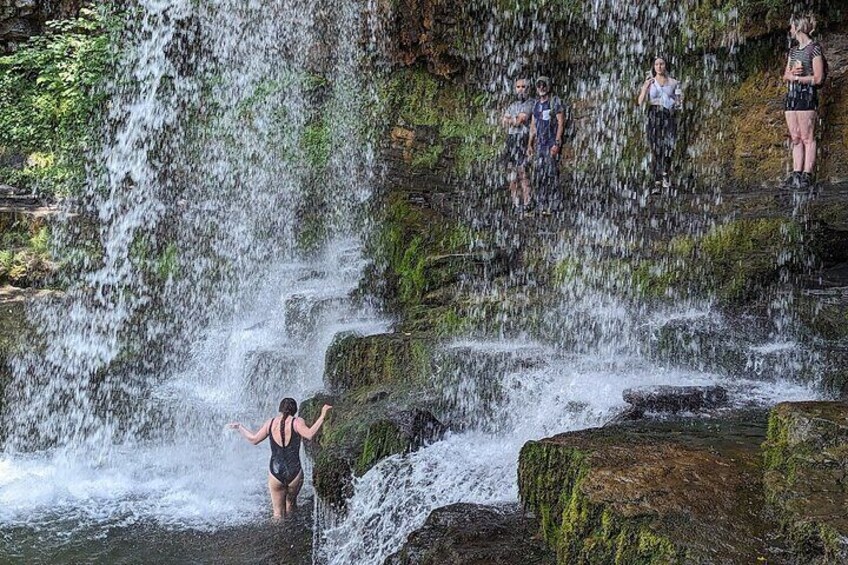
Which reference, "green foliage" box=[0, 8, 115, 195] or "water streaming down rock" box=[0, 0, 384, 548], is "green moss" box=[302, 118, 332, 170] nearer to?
Result: "water streaming down rock" box=[0, 0, 384, 548]

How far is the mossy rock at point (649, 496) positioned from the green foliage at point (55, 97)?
42.2 ft

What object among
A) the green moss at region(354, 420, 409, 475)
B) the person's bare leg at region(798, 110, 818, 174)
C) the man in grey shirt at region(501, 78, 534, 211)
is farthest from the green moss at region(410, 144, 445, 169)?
the green moss at region(354, 420, 409, 475)

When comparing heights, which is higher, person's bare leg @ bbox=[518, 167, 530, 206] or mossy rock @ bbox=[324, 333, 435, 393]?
person's bare leg @ bbox=[518, 167, 530, 206]

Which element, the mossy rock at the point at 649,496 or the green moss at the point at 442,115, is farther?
the green moss at the point at 442,115

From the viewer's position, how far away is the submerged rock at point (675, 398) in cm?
602

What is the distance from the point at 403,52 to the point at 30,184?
7391mm

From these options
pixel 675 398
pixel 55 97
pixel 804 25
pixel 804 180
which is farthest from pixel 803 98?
pixel 55 97

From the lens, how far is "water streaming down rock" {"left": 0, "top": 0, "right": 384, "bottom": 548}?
10016 mm

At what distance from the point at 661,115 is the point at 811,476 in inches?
316

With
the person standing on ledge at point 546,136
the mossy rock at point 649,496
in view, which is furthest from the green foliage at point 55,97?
the mossy rock at point 649,496

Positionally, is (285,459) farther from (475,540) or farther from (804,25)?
(804,25)

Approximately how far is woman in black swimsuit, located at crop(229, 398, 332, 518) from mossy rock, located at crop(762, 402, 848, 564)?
15.7ft

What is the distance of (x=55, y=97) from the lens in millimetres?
15812

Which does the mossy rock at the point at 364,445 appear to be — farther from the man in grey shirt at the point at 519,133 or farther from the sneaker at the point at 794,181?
the sneaker at the point at 794,181
